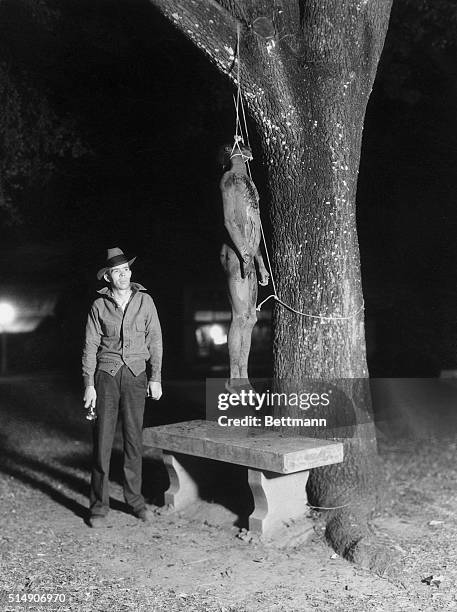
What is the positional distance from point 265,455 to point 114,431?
143 cm

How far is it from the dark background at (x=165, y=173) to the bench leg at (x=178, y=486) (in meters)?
4.06

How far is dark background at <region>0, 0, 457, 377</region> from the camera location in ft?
37.4

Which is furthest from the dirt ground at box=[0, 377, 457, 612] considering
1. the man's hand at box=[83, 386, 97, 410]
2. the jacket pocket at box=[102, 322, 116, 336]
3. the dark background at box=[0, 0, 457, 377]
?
the dark background at box=[0, 0, 457, 377]

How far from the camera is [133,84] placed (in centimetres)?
1271

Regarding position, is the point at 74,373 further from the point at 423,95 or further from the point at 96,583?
the point at 96,583

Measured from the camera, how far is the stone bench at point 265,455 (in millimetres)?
6004

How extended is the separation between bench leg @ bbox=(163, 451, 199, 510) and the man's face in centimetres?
164

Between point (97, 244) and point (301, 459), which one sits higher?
point (97, 244)

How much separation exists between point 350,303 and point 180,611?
3.01 m

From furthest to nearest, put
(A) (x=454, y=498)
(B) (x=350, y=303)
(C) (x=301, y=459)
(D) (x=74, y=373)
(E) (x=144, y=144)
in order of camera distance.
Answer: (D) (x=74, y=373)
(E) (x=144, y=144)
(A) (x=454, y=498)
(B) (x=350, y=303)
(C) (x=301, y=459)

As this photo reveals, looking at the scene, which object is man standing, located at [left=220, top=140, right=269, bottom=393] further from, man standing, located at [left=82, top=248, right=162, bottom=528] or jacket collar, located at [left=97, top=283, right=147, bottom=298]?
jacket collar, located at [left=97, top=283, right=147, bottom=298]

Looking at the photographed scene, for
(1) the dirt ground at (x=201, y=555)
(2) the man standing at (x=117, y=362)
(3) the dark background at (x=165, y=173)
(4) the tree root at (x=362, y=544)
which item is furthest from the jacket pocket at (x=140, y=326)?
(3) the dark background at (x=165, y=173)

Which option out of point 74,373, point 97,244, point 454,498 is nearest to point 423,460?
point 454,498

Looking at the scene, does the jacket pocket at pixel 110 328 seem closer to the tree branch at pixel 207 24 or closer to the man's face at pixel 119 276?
the man's face at pixel 119 276
